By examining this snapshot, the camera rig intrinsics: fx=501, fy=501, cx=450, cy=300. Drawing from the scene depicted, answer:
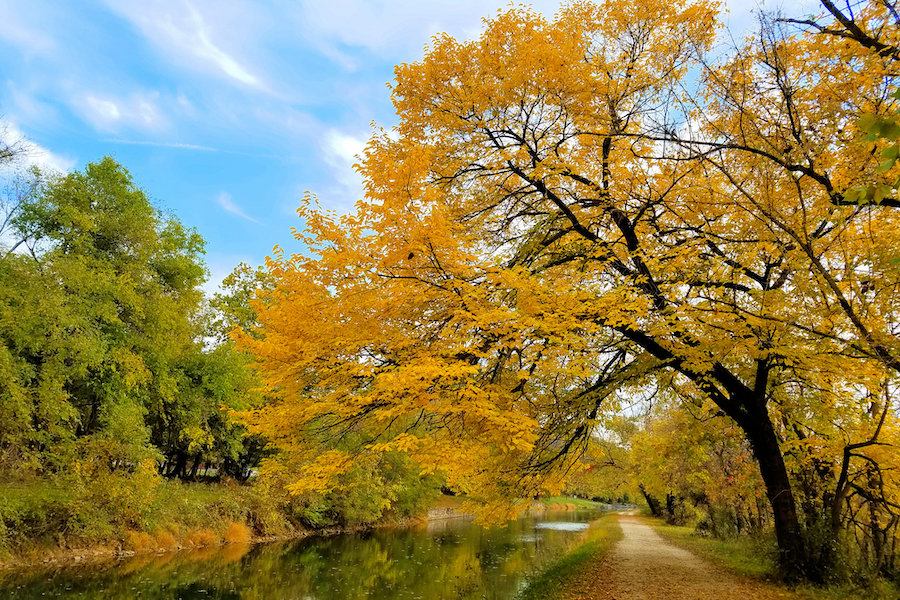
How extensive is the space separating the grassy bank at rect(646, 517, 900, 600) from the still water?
5.04m

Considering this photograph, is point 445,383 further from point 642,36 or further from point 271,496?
point 271,496

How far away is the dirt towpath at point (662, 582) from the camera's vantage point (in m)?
8.72

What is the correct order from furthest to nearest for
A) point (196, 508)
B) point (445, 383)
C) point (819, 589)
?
point (196, 508)
point (819, 589)
point (445, 383)

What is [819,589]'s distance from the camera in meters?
8.66

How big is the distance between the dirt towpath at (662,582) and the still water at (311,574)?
231 cm

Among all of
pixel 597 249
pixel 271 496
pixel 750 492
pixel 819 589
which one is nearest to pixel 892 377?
pixel 819 589

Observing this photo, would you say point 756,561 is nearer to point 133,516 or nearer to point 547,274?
point 547,274

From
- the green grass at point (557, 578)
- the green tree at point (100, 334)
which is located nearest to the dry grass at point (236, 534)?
the green tree at point (100, 334)

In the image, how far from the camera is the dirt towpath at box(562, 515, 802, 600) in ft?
28.6

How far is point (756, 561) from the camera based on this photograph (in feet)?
40.4

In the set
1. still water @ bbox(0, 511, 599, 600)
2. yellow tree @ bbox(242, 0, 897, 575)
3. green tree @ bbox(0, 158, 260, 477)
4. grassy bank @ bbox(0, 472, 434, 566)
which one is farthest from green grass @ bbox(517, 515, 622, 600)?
grassy bank @ bbox(0, 472, 434, 566)

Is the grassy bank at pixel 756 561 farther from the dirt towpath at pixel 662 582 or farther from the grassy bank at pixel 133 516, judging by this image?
the grassy bank at pixel 133 516

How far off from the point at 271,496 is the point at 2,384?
12.3 metres

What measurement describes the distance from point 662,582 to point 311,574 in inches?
380
